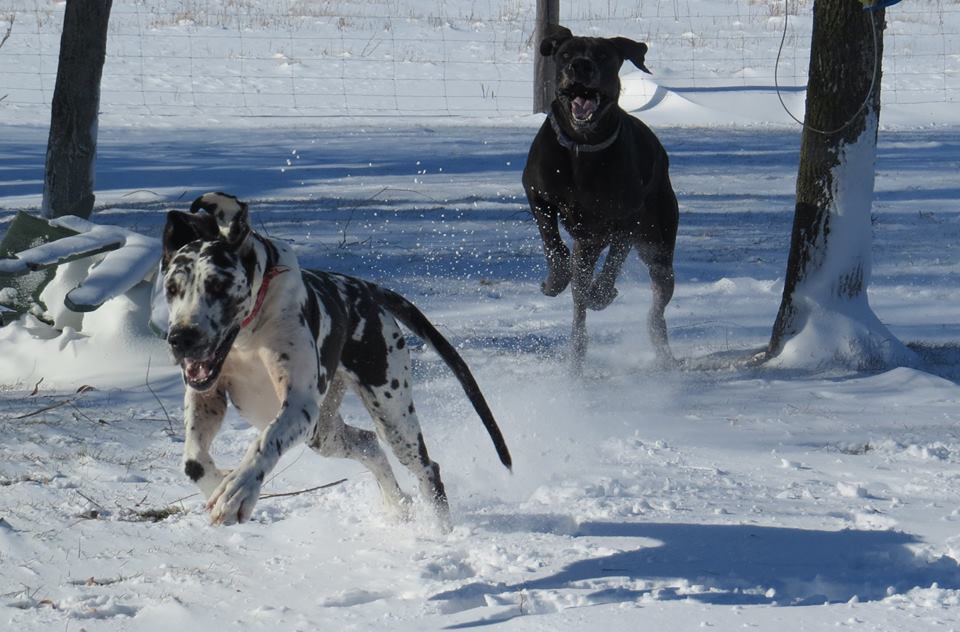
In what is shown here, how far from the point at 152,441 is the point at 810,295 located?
362 cm

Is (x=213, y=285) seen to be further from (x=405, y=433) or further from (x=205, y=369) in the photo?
(x=405, y=433)

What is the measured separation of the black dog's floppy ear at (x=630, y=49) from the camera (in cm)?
745

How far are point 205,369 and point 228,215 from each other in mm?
467

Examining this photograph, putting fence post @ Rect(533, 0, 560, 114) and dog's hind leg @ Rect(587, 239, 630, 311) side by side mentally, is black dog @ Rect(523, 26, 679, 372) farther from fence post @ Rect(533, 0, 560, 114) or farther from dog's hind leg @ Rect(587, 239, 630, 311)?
fence post @ Rect(533, 0, 560, 114)

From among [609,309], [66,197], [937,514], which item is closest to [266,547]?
[937,514]

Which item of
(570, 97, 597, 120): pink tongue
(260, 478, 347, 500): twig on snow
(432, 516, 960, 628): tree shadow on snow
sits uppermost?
(570, 97, 597, 120): pink tongue

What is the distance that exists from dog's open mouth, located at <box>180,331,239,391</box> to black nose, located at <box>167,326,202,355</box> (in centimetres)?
7

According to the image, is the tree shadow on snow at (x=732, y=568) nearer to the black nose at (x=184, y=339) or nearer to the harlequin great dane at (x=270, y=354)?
the harlequin great dane at (x=270, y=354)

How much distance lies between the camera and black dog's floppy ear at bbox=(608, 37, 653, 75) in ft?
24.5

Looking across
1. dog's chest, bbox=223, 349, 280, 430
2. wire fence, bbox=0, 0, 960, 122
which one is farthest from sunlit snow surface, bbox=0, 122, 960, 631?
wire fence, bbox=0, 0, 960, 122

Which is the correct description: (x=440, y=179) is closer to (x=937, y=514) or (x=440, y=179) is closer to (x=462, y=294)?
(x=462, y=294)

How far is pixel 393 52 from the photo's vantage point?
26422 mm

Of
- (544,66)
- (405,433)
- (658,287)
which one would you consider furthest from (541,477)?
(544,66)

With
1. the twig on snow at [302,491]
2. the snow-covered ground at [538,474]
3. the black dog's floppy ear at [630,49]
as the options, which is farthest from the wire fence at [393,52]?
the twig on snow at [302,491]
